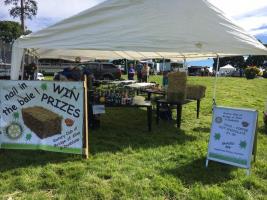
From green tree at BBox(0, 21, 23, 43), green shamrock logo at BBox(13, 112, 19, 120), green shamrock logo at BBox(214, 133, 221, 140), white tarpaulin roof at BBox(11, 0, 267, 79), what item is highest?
green tree at BBox(0, 21, 23, 43)

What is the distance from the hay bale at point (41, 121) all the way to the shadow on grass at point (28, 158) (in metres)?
0.37

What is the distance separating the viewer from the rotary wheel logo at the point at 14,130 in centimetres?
602

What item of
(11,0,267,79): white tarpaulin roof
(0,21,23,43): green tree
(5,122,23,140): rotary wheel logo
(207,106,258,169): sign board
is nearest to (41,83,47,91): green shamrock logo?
(5,122,23,140): rotary wheel logo

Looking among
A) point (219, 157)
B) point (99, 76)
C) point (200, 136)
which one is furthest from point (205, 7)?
point (99, 76)

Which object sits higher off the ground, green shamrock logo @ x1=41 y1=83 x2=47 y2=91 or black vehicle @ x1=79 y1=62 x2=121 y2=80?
green shamrock logo @ x1=41 y1=83 x2=47 y2=91

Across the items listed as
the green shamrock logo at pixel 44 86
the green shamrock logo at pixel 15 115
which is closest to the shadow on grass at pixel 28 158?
the green shamrock logo at pixel 15 115

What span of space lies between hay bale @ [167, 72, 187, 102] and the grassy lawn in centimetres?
117

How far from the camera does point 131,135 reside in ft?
25.7

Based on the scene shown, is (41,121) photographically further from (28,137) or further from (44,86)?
(44,86)

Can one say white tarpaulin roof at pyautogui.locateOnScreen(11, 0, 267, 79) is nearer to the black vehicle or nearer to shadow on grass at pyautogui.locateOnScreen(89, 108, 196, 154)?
shadow on grass at pyautogui.locateOnScreen(89, 108, 196, 154)

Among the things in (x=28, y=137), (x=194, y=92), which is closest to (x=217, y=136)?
(x=28, y=137)

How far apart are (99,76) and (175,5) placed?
66.3ft

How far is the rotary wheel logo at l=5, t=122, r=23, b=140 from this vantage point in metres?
6.02

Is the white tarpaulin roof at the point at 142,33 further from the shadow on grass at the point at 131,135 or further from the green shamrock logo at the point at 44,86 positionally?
the shadow on grass at the point at 131,135
